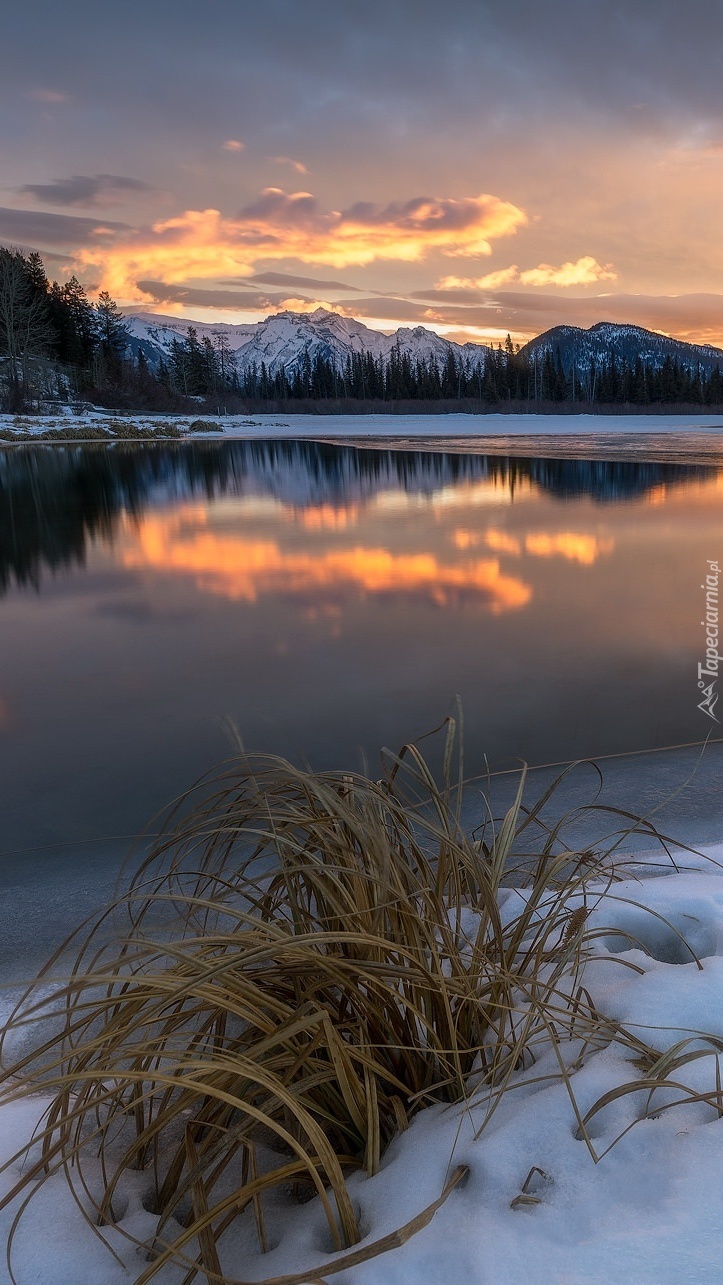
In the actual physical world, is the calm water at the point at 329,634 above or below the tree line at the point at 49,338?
below

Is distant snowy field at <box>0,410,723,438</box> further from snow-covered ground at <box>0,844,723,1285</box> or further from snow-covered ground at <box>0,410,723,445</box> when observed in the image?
snow-covered ground at <box>0,844,723,1285</box>

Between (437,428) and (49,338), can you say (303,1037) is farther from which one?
(49,338)

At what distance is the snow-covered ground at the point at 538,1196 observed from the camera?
973 mm

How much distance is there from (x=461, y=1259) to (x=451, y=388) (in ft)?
318

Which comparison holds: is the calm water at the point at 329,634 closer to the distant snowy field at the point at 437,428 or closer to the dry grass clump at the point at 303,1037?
the dry grass clump at the point at 303,1037

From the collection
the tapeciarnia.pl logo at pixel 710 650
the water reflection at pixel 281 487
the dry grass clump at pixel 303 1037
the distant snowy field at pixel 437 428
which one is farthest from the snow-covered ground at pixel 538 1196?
the distant snowy field at pixel 437 428

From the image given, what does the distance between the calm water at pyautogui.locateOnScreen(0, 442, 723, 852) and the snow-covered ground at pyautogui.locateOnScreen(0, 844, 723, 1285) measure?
1111 mm

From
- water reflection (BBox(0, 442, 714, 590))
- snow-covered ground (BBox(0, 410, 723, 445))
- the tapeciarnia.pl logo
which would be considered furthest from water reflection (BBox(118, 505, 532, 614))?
snow-covered ground (BBox(0, 410, 723, 445))

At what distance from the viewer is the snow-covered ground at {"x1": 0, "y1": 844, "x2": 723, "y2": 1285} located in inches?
38.3

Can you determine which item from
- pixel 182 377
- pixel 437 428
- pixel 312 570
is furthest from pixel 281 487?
pixel 182 377

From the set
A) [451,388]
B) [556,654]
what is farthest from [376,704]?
[451,388]

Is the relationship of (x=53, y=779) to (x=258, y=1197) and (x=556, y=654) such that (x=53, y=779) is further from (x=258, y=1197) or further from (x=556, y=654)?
(x=556, y=654)

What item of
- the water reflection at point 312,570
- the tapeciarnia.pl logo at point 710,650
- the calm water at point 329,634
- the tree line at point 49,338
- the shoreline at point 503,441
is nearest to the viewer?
the calm water at point 329,634

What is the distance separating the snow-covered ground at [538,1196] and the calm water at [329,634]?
1111 millimetres
